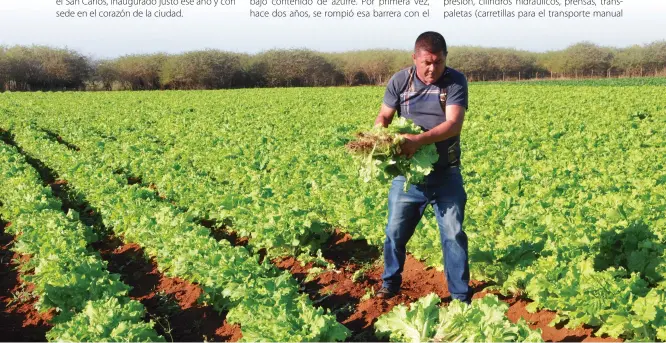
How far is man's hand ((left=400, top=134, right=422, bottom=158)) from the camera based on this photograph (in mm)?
4391

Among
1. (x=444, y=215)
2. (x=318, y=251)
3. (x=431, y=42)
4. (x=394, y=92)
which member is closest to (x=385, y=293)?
(x=444, y=215)

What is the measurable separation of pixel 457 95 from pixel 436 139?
0.44 m

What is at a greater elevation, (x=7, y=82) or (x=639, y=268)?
(x=7, y=82)

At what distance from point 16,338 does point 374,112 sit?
64.9 feet

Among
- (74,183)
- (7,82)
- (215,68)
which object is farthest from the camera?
(215,68)

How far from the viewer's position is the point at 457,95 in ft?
15.1

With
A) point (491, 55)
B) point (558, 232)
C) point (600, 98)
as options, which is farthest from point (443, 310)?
point (491, 55)

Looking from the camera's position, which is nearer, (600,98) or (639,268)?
(639,268)

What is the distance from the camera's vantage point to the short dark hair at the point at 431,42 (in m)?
4.46

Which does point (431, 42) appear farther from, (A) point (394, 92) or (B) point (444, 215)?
(B) point (444, 215)

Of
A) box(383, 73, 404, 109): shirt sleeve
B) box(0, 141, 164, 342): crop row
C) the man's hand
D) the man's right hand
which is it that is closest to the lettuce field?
box(0, 141, 164, 342): crop row

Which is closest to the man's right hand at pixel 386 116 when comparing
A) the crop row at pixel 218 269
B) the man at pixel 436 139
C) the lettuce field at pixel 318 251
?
the man at pixel 436 139

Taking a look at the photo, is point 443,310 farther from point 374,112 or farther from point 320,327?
point 374,112

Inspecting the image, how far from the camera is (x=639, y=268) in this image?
548cm
